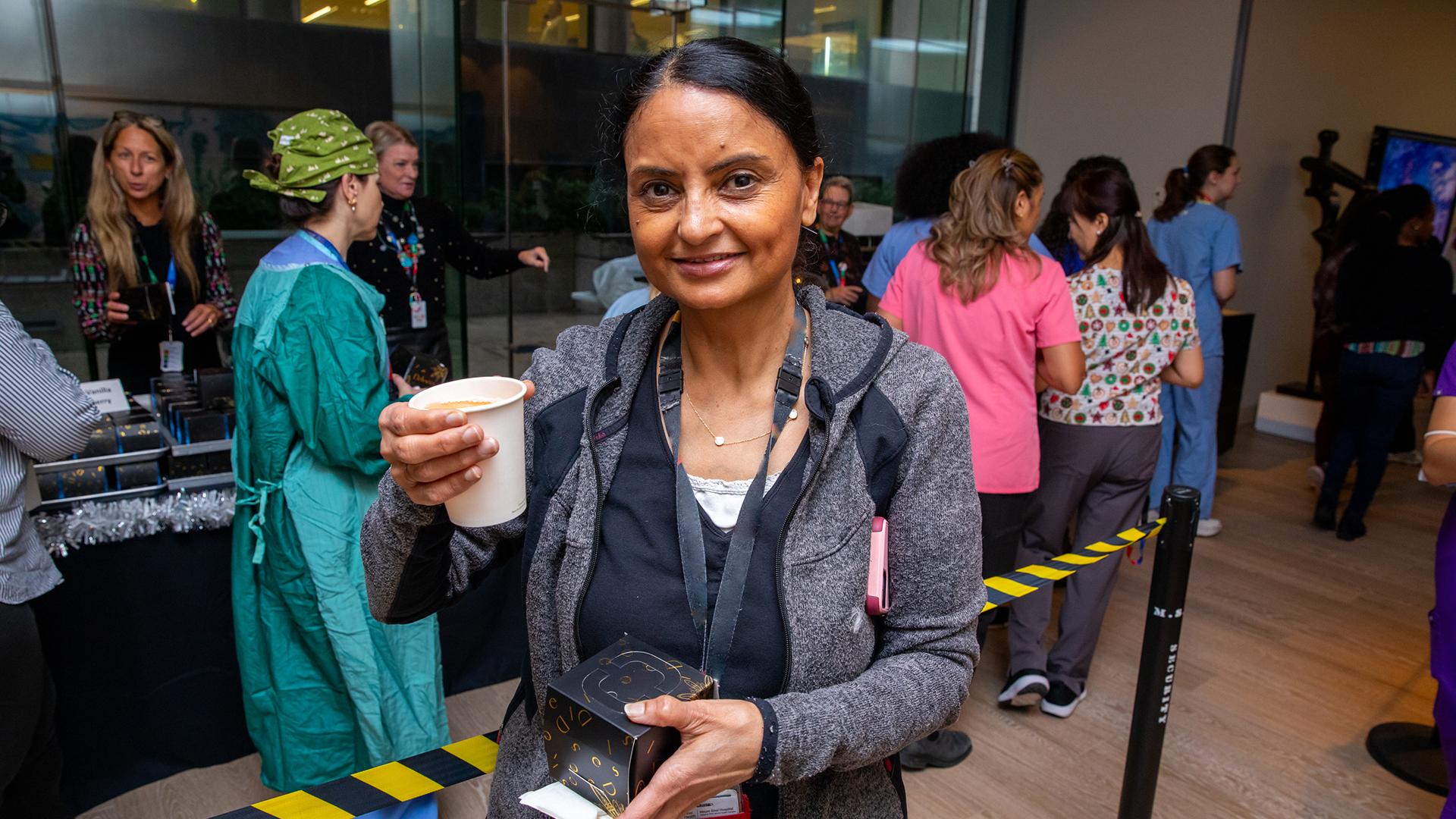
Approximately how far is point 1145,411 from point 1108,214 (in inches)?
25.7

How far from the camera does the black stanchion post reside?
2.09 meters

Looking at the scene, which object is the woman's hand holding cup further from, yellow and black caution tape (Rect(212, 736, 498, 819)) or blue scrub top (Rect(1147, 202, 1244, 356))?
blue scrub top (Rect(1147, 202, 1244, 356))

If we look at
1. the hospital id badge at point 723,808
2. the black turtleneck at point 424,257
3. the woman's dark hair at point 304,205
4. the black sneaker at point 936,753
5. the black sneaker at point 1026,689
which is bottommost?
the black sneaker at point 936,753

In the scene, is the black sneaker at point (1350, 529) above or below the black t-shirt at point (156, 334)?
below

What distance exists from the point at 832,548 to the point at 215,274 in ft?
11.2

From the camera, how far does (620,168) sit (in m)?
1.19

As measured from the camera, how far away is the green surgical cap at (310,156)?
88.6 inches

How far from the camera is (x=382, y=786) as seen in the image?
130cm

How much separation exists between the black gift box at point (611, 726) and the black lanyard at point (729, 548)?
92mm

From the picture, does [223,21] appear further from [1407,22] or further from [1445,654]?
[1407,22]

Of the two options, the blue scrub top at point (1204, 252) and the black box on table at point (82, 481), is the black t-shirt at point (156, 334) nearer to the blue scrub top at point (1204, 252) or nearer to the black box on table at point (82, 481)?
the black box on table at point (82, 481)

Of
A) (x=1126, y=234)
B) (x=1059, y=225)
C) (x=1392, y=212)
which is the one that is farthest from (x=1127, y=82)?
(x=1126, y=234)

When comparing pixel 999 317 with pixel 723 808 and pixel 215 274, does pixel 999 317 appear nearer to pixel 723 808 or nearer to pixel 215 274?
pixel 723 808

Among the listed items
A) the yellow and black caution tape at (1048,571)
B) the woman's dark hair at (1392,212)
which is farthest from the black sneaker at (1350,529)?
the yellow and black caution tape at (1048,571)
